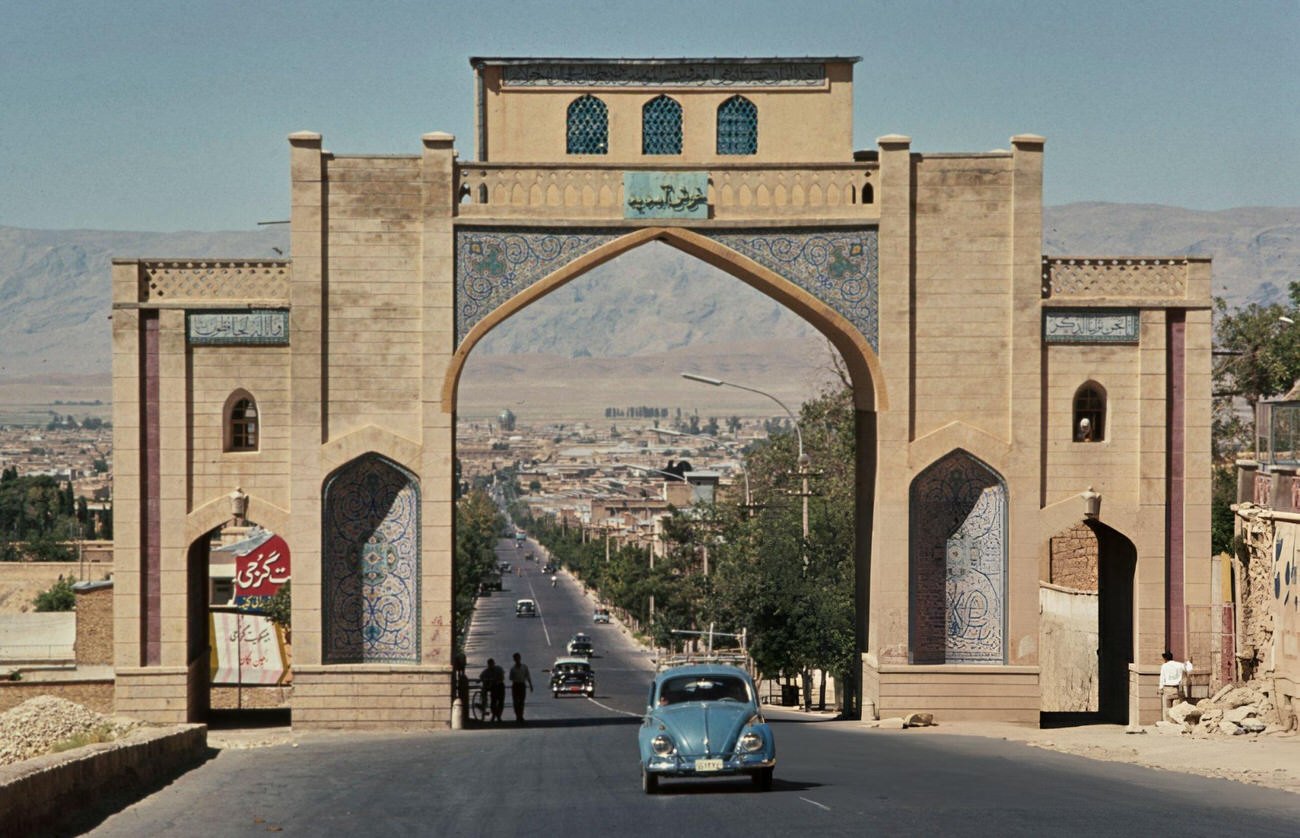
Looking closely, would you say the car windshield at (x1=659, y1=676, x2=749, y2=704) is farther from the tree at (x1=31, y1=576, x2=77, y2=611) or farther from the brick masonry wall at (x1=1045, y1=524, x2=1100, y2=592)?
the tree at (x1=31, y1=576, x2=77, y2=611)

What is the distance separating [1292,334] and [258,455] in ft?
89.3

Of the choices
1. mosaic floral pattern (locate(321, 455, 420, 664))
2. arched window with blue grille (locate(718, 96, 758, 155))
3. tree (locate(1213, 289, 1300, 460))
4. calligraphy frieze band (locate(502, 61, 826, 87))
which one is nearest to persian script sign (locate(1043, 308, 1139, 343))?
arched window with blue grille (locate(718, 96, 758, 155))

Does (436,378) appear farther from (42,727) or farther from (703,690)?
(703,690)

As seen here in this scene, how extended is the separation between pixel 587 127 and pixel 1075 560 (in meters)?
18.5

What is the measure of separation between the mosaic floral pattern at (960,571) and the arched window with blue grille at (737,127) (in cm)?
493

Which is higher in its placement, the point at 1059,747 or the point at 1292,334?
the point at 1292,334

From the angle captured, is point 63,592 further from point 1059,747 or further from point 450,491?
point 1059,747

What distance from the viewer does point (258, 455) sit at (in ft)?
77.3

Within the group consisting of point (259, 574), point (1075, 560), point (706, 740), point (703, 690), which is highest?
point (703, 690)

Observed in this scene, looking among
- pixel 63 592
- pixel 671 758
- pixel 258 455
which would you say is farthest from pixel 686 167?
pixel 63 592

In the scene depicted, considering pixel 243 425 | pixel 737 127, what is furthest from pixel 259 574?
pixel 737 127

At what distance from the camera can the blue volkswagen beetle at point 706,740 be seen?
15477mm

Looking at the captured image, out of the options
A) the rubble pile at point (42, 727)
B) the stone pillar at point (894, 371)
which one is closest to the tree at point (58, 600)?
the rubble pile at point (42, 727)

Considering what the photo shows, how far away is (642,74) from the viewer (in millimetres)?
24562
